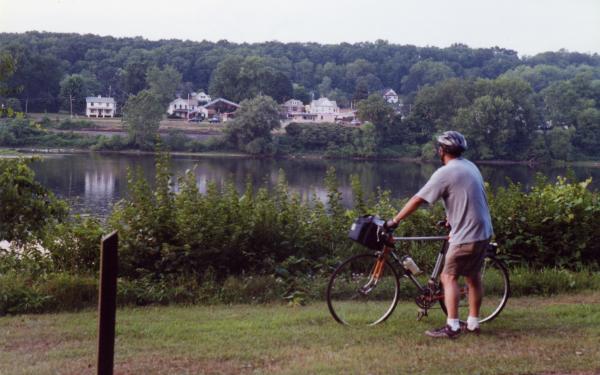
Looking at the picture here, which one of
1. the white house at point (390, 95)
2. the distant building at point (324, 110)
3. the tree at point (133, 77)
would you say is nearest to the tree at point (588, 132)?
the distant building at point (324, 110)

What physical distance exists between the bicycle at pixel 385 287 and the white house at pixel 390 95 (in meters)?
60.9

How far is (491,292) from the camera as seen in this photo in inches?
273

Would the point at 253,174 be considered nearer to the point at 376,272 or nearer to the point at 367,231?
the point at 376,272

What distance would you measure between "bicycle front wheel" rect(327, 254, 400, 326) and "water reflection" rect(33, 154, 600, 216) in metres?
11.6

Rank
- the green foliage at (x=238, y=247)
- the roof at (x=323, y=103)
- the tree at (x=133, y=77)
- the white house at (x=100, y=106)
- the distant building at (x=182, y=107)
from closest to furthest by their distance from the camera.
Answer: the green foliage at (x=238, y=247) → the white house at (x=100, y=106) → the tree at (x=133, y=77) → the distant building at (x=182, y=107) → the roof at (x=323, y=103)

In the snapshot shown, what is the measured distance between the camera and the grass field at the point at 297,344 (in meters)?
4.69

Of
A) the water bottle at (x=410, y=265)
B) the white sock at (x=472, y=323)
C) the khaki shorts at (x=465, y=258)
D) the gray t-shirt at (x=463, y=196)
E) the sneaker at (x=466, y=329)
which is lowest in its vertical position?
the sneaker at (x=466, y=329)

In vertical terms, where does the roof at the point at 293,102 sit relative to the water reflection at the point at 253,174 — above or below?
above

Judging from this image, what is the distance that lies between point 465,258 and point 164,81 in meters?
60.3

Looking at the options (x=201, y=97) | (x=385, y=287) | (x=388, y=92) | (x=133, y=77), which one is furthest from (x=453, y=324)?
(x=201, y=97)

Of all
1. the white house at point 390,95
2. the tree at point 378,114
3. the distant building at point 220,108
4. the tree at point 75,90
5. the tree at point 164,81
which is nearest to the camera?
the tree at point 75,90

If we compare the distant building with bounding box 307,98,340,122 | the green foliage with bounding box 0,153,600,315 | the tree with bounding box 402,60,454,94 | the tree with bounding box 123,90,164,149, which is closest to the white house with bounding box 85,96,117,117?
the tree with bounding box 123,90,164,149

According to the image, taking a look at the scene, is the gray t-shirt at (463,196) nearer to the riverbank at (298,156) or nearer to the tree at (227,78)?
the riverbank at (298,156)

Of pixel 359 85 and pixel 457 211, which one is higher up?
pixel 359 85
